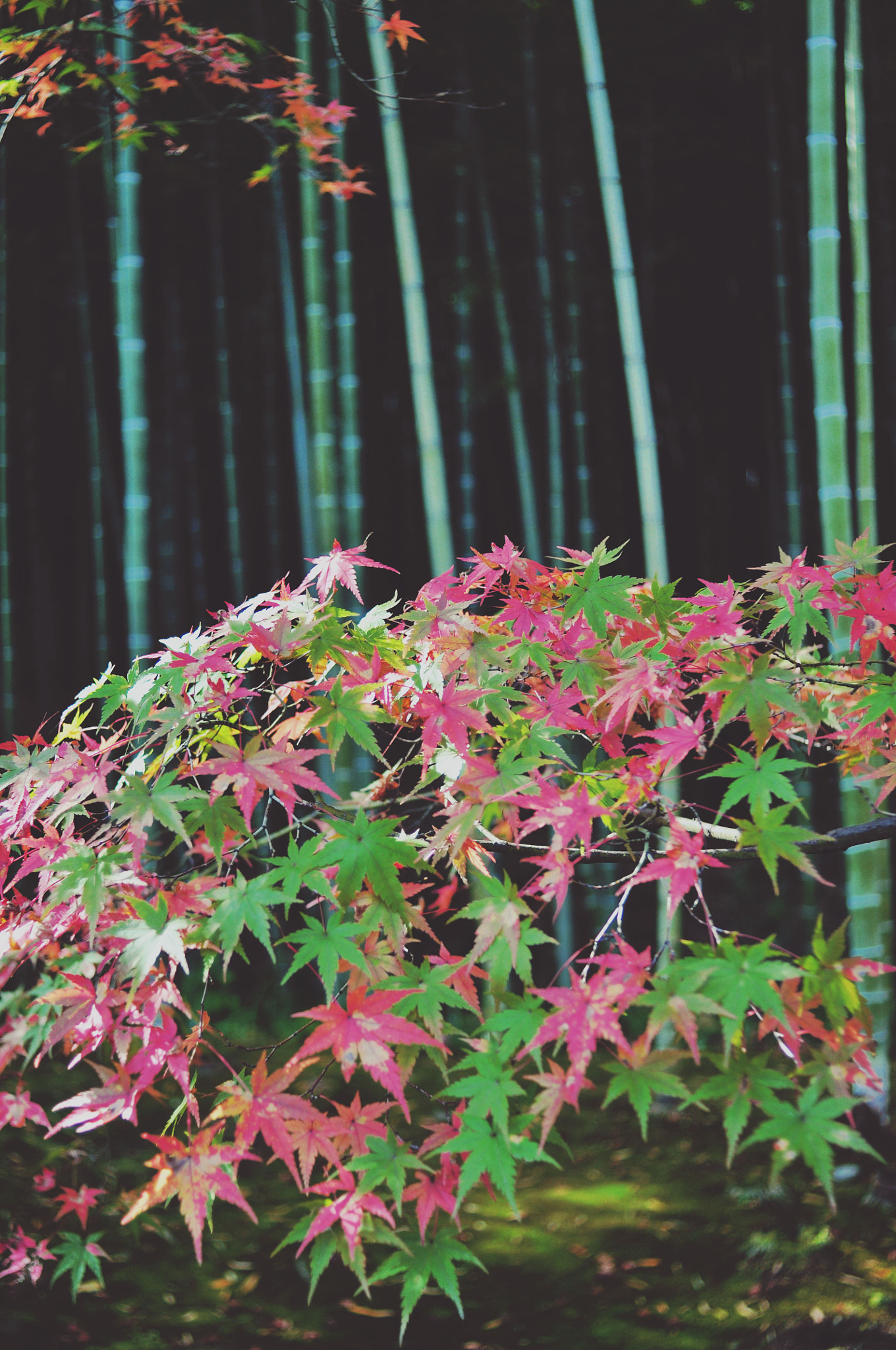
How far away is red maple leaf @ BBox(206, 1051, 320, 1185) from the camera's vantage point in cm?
103

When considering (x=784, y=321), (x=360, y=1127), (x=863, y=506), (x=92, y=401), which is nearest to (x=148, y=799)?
(x=360, y=1127)

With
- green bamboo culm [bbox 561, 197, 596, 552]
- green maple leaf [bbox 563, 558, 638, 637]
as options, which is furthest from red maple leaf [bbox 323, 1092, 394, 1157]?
green bamboo culm [bbox 561, 197, 596, 552]

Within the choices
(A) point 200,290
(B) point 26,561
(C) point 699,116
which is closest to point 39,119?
(A) point 200,290

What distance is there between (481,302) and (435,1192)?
189 inches

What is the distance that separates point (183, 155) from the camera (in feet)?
15.4

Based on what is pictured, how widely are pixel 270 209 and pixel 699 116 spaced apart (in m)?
2.30

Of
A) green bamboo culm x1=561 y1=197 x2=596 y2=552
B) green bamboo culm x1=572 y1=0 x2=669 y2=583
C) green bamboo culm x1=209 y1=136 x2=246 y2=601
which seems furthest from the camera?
green bamboo culm x1=209 y1=136 x2=246 y2=601

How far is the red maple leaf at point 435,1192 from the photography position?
42.0 inches

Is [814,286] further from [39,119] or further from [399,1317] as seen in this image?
[39,119]

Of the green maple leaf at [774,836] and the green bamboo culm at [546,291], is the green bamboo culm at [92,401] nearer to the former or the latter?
the green bamboo culm at [546,291]

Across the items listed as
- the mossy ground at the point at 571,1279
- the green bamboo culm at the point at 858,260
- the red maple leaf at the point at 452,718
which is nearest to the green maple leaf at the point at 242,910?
the red maple leaf at the point at 452,718

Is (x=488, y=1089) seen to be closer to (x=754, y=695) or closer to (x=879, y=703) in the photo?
(x=754, y=695)

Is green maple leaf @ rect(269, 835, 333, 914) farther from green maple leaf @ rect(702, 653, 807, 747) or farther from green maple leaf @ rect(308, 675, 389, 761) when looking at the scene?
green maple leaf @ rect(702, 653, 807, 747)

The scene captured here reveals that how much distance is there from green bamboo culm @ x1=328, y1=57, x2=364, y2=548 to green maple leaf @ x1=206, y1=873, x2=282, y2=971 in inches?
101
